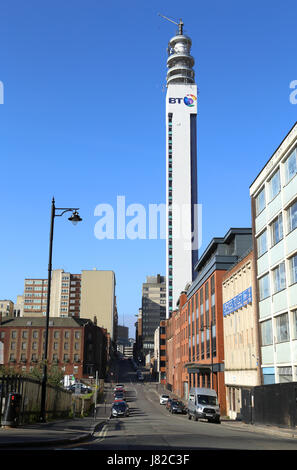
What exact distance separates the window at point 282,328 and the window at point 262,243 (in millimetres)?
6554

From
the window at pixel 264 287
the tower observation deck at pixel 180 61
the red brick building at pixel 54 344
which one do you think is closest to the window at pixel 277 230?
the window at pixel 264 287

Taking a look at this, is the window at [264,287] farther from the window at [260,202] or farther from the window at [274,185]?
the window at [274,185]

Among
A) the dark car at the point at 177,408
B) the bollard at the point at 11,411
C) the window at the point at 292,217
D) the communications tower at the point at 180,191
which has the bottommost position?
the dark car at the point at 177,408

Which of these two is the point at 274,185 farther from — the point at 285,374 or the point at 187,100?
the point at 187,100

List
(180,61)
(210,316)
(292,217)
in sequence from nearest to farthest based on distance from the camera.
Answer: (292,217)
(210,316)
(180,61)

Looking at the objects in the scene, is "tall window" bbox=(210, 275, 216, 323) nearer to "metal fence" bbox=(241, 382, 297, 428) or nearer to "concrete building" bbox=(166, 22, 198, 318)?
"metal fence" bbox=(241, 382, 297, 428)

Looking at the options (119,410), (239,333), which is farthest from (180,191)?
(119,410)

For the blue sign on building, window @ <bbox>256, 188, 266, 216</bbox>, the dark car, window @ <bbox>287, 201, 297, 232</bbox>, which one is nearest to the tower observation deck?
the blue sign on building

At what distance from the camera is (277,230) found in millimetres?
38094

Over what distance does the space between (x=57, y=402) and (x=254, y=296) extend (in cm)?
2172

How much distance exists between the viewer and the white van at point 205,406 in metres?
39.7

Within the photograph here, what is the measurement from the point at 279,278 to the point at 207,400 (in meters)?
12.7

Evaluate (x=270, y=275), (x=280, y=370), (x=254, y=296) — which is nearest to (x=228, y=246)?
(x=254, y=296)
